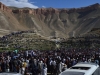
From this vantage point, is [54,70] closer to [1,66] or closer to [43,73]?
[43,73]

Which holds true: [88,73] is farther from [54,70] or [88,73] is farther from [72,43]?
[72,43]

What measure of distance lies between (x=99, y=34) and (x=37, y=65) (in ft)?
194

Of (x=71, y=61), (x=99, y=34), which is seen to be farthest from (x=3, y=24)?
(x=71, y=61)

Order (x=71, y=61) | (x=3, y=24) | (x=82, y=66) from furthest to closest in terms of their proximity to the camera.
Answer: (x=3, y=24) < (x=71, y=61) < (x=82, y=66)

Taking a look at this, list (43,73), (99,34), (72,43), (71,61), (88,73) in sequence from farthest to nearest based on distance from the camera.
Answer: (99,34) < (72,43) < (71,61) < (43,73) < (88,73)

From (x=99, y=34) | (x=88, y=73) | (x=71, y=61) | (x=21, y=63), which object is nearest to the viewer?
(x=88, y=73)

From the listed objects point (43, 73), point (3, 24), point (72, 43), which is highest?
point (3, 24)

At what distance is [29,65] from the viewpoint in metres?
19.2

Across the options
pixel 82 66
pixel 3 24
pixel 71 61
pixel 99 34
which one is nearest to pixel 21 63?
pixel 71 61

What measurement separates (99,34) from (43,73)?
197 feet

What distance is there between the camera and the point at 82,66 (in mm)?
12492

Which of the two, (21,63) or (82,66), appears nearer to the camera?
(82,66)

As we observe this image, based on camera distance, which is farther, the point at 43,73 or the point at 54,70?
the point at 54,70

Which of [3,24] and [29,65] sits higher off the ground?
[3,24]
